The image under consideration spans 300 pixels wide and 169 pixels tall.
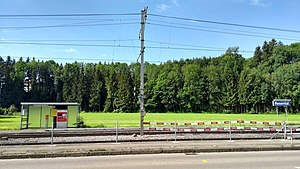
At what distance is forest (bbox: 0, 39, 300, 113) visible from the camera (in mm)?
93000

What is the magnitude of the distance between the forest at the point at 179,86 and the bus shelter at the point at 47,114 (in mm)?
66777

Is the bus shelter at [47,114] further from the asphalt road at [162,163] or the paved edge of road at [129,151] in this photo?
the asphalt road at [162,163]

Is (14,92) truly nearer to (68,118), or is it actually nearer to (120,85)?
(120,85)

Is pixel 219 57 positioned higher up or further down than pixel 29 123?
higher up

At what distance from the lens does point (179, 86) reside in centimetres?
10425

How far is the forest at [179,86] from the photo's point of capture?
93000mm

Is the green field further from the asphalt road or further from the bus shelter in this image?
the asphalt road

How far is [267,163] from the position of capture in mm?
9047

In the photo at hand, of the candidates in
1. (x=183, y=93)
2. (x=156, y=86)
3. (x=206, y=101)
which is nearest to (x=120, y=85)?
(x=156, y=86)

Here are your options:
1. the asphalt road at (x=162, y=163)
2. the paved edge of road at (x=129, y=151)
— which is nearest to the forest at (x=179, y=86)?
the paved edge of road at (x=129, y=151)

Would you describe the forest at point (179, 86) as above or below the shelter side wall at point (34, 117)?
above

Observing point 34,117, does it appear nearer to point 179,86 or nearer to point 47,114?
point 47,114

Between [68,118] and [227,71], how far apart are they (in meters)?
87.1

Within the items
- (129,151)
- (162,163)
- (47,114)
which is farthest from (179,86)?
(162,163)
